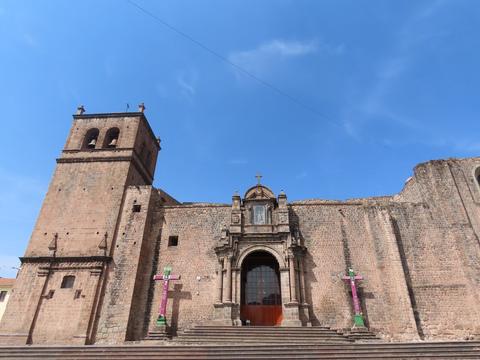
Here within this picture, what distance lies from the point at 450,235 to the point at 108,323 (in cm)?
1776

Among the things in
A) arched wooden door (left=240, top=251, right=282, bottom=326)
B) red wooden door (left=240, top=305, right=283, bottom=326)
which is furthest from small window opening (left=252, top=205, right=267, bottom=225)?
red wooden door (left=240, top=305, right=283, bottom=326)

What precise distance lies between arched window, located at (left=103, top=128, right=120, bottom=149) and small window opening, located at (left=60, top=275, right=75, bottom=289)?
824 cm

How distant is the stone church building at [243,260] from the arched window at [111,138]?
1328 mm

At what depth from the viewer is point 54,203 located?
1856 centimetres

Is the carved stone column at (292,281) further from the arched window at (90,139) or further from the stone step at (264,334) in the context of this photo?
the arched window at (90,139)

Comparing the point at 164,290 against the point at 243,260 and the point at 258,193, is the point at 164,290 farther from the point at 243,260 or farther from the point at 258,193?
the point at 258,193

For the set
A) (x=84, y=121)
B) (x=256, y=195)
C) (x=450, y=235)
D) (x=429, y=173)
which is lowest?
(x=450, y=235)

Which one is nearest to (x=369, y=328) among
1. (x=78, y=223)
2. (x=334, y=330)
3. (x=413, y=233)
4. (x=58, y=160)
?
(x=334, y=330)

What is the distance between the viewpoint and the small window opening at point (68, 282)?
1600cm

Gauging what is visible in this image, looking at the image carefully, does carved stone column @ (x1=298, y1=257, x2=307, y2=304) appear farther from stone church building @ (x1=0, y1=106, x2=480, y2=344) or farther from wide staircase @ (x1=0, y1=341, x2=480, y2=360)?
wide staircase @ (x1=0, y1=341, x2=480, y2=360)

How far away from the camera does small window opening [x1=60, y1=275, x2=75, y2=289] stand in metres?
16.0

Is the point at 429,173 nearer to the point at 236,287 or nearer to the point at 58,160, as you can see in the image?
the point at 236,287

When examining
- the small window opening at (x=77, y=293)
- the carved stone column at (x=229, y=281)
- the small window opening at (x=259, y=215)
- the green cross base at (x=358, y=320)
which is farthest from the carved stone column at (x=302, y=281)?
the small window opening at (x=77, y=293)

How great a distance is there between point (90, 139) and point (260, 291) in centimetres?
1482
